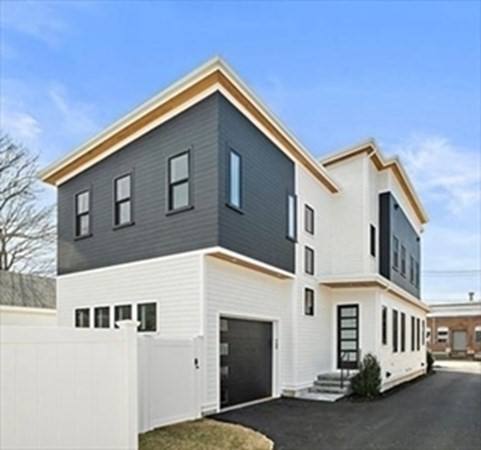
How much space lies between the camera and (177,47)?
47.4 feet

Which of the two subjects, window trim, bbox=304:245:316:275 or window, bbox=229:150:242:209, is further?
window trim, bbox=304:245:316:275

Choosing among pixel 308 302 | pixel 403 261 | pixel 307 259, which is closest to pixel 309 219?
pixel 307 259

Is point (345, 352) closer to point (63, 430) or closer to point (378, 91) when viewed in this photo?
point (378, 91)

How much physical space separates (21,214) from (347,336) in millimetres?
18601

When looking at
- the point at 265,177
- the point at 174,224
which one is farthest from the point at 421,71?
the point at 174,224

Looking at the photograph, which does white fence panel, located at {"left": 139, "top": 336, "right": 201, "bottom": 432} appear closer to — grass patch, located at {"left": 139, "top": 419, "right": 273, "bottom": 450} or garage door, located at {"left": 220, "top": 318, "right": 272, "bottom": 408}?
grass patch, located at {"left": 139, "top": 419, "right": 273, "bottom": 450}

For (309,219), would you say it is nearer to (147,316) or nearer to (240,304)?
(240,304)

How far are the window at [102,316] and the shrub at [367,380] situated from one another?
723 centimetres

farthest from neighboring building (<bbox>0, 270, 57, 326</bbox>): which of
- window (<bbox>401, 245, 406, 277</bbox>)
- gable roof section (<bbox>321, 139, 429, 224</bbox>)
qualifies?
window (<bbox>401, 245, 406, 277</bbox>)

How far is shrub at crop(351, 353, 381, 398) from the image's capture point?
46.9 ft

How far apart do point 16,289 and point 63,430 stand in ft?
58.6

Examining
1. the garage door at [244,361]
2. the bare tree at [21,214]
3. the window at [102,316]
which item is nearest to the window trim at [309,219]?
the garage door at [244,361]

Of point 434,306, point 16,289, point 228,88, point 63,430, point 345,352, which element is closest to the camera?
point 63,430

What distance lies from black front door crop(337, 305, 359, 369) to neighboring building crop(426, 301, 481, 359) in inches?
1042
